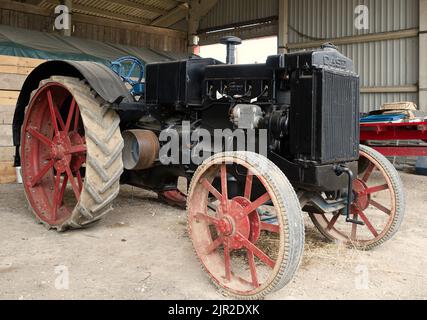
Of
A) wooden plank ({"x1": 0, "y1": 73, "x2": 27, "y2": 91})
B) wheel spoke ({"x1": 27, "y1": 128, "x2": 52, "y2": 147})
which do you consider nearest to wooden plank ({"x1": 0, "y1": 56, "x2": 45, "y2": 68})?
wooden plank ({"x1": 0, "y1": 73, "x2": 27, "y2": 91})

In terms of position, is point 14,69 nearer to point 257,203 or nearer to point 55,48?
point 55,48

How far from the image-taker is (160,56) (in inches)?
350

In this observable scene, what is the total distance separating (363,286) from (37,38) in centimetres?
670

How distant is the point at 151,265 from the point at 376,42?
8.18 metres

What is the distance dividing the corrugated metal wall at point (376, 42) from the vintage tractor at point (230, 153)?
5652 millimetres

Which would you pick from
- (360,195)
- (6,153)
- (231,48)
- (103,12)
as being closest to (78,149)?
(231,48)

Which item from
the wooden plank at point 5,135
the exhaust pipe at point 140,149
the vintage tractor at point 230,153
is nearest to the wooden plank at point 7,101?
the wooden plank at point 5,135

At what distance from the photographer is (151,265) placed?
8.80ft

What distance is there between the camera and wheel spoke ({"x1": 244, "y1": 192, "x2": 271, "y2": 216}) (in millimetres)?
2180

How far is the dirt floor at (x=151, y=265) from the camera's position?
7.47 feet

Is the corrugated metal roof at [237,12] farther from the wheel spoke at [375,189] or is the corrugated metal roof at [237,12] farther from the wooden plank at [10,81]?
the wheel spoke at [375,189]

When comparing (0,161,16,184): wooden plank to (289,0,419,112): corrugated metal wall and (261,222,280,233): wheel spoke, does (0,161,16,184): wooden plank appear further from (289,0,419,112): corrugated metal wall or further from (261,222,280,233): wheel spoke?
(289,0,419,112): corrugated metal wall

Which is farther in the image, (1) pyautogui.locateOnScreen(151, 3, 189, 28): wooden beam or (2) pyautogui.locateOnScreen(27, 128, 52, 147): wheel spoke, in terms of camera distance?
(1) pyautogui.locateOnScreen(151, 3, 189, 28): wooden beam
